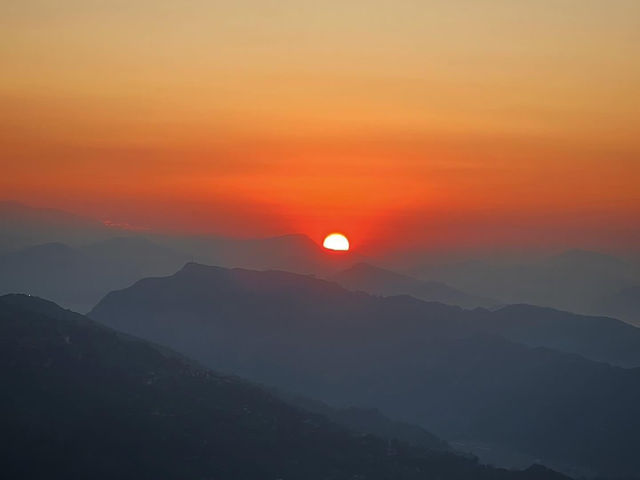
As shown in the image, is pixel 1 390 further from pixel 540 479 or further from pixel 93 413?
pixel 540 479

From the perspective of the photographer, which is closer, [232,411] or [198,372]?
[232,411]

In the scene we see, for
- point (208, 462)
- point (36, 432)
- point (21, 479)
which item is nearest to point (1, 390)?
point (36, 432)

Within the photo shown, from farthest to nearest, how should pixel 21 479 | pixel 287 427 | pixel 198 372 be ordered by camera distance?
pixel 198 372
pixel 287 427
pixel 21 479

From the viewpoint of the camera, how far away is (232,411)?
529 feet

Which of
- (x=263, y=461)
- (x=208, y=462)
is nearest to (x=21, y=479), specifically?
(x=208, y=462)

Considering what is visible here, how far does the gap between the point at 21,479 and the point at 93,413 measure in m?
20.4

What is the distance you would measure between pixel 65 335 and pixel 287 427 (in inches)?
1928

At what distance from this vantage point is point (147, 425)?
477 ft

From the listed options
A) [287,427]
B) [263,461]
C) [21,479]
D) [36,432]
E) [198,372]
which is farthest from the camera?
[198,372]

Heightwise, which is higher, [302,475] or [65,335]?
[65,335]

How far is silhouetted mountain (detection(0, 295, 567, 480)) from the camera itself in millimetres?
134625

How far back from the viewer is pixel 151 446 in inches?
5502

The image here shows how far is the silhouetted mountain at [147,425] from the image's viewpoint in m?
135

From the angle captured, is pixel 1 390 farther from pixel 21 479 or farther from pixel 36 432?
pixel 21 479
